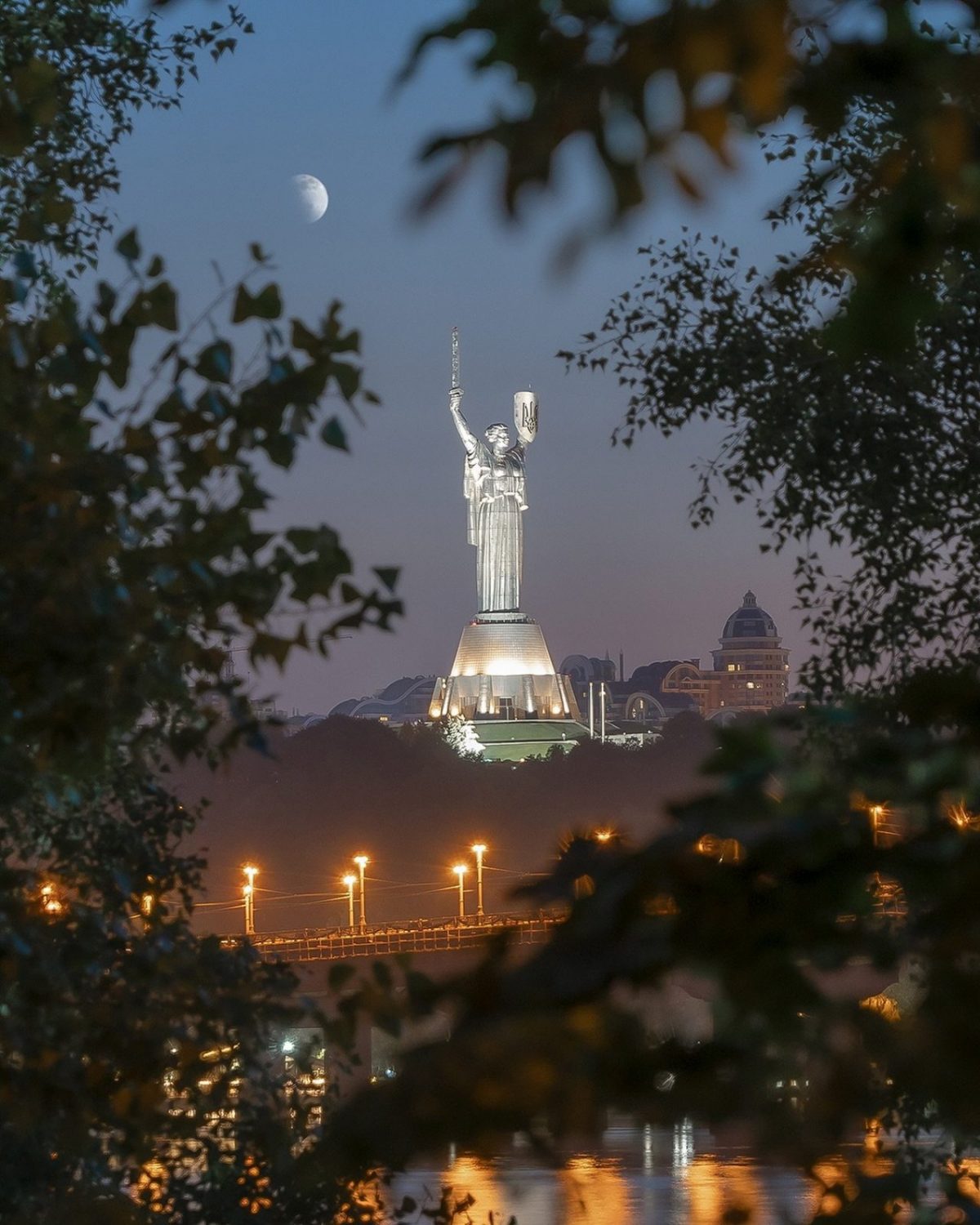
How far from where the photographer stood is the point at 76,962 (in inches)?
155

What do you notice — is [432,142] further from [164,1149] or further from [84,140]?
[84,140]

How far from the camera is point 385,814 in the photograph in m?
56.9

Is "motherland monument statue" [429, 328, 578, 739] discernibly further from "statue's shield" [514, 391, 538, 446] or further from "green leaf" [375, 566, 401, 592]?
"green leaf" [375, 566, 401, 592]

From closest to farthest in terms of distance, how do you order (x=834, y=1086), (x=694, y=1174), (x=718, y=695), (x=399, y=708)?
(x=834, y=1086) < (x=694, y=1174) < (x=399, y=708) < (x=718, y=695)

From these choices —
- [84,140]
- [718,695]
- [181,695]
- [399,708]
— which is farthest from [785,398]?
[718,695]

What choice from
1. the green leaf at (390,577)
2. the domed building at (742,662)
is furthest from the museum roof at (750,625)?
the green leaf at (390,577)

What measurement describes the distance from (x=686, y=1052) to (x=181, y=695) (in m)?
2.31

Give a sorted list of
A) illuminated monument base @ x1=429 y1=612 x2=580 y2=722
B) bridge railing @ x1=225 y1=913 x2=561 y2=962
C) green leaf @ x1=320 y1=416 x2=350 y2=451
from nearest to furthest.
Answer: green leaf @ x1=320 y1=416 x2=350 y2=451 < bridge railing @ x1=225 y1=913 x2=561 y2=962 < illuminated monument base @ x1=429 y1=612 x2=580 y2=722

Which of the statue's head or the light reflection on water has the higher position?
the statue's head

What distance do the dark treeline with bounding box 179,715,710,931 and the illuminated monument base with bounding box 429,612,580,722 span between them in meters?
3.14

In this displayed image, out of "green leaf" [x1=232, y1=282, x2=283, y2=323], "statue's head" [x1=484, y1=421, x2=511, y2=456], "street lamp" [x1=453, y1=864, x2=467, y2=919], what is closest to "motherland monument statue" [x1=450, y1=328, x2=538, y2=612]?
"statue's head" [x1=484, y1=421, x2=511, y2=456]

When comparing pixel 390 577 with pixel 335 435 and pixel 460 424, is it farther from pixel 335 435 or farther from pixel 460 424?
pixel 460 424

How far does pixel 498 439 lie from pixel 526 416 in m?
1.09

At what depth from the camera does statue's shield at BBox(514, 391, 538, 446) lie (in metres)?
56.9
